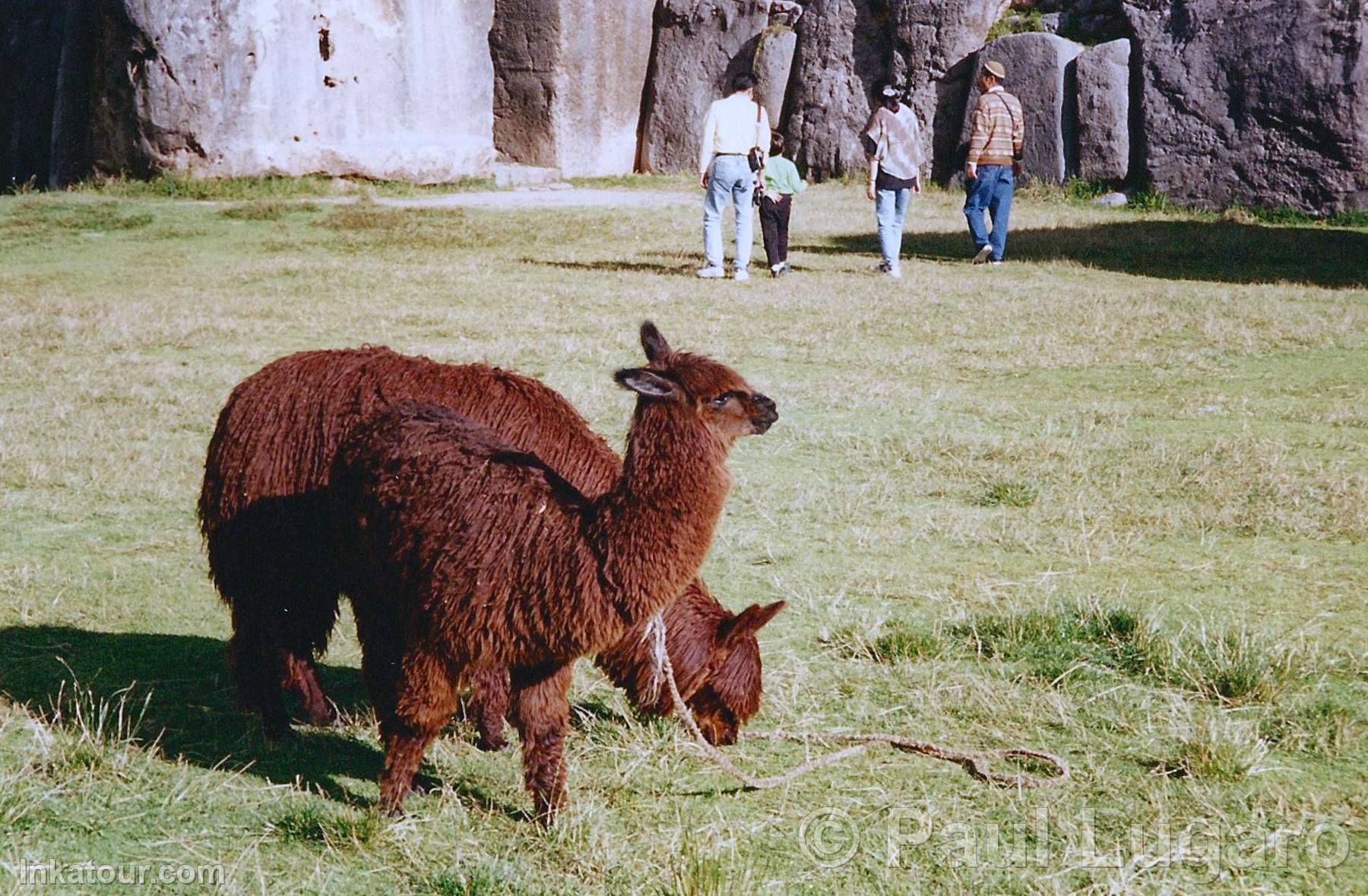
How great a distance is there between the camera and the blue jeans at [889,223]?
1404 centimetres

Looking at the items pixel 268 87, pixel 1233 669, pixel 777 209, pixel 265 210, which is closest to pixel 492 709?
pixel 1233 669

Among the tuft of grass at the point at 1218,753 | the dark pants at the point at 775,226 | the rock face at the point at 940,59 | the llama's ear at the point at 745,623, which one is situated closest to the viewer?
the tuft of grass at the point at 1218,753

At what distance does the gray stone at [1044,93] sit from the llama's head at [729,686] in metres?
17.5

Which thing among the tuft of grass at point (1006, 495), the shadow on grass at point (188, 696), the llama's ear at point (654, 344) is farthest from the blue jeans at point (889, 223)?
the llama's ear at point (654, 344)

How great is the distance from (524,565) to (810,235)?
1465 centimetres

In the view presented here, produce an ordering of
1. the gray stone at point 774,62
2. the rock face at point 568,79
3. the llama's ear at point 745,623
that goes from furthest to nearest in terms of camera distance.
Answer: the gray stone at point 774,62
the rock face at point 568,79
the llama's ear at point 745,623

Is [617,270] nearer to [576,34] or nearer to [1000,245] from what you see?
[1000,245]

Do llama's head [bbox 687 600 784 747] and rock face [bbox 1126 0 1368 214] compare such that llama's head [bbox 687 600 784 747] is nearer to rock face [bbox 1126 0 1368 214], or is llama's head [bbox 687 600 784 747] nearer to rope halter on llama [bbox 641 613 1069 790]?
rope halter on llama [bbox 641 613 1069 790]

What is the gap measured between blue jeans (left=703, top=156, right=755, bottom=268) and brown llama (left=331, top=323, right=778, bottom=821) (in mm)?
9978

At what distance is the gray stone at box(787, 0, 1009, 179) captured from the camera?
2156 cm

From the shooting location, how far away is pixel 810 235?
696 inches

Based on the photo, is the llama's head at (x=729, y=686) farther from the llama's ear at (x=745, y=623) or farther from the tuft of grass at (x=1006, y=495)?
the tuft of grass at (x=1006, y=495)

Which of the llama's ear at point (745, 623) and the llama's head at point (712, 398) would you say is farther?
the llama's ear at point (745, 623)

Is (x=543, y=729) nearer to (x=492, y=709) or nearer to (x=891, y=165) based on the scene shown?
(x=492, y=709)
